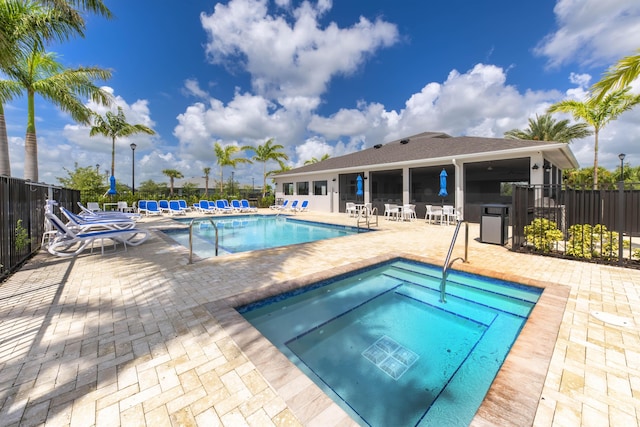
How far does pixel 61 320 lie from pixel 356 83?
2357 centimetres

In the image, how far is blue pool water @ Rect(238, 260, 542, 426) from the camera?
2219 mm

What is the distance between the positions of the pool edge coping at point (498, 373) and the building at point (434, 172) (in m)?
9.66

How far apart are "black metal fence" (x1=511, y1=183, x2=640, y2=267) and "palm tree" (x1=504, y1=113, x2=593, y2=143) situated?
1799cm

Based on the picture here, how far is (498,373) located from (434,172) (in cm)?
1908

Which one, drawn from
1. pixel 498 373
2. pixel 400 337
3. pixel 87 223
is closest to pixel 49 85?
pixel 87 223

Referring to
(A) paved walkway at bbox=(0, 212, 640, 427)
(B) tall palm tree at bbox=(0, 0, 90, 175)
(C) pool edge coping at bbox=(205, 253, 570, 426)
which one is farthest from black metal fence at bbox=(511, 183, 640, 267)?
(B) tall palm tree at bbox=(0, 0, 90, 175)

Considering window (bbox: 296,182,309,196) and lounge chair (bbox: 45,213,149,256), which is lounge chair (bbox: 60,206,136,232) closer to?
lounge chair (bbox: 45,213,149,256)

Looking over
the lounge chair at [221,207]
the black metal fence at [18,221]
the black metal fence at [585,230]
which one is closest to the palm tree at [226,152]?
the lounge chair at [221,207]

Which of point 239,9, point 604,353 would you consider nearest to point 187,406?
point 604,353

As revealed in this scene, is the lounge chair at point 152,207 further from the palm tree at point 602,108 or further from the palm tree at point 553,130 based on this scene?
the palm tree at point 553,130

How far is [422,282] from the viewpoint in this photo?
16.2 feet

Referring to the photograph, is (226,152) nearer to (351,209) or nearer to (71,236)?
(351,209)

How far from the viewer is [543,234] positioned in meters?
6.04

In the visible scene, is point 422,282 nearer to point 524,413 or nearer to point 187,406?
point 524,413
